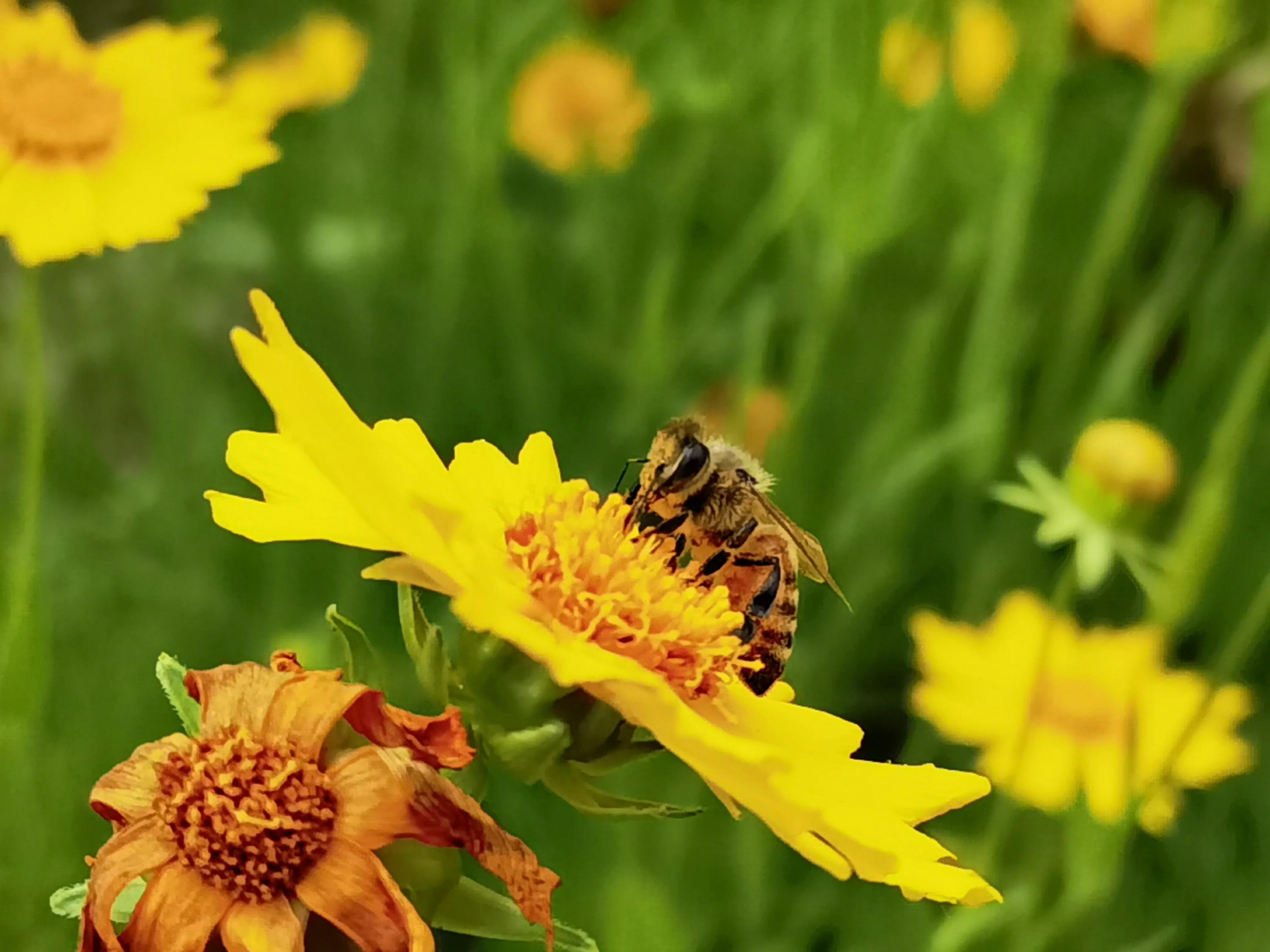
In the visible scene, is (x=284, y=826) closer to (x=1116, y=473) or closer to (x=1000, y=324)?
(x=1116, y=473)

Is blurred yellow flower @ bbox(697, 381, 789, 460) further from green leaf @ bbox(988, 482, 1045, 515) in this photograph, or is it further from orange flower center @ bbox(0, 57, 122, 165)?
orange flower center @ bbox(0, 57, 122, 165)

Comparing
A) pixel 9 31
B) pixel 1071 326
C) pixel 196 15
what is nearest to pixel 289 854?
pixel 9 31

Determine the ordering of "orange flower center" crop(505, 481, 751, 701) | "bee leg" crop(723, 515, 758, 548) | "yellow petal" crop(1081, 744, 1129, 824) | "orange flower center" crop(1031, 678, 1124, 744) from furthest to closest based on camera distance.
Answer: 1. "orange flower center" crop(1031, 678, 1124, 744)
2. "yellow petal" crop(1081, 744, 1129, 824)
3. "bee leg" crop(723, 515, 758, 548)
4. "orange flower center" crop(505, 481, 751, 701)

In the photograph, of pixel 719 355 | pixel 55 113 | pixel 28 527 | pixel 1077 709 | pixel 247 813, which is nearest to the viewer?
pixel 247 813

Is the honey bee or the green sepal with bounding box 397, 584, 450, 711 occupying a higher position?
the honey bee

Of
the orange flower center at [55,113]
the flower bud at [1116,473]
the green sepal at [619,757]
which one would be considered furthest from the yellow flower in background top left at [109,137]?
the flower bud at [1116,473]

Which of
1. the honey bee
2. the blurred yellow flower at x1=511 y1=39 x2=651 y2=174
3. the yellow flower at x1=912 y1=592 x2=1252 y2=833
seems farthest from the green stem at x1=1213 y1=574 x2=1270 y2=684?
the blurred yellow flower at x1=511 y1=39 x2=651 y2=174

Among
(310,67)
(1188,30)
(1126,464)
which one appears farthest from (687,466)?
(310,67)
